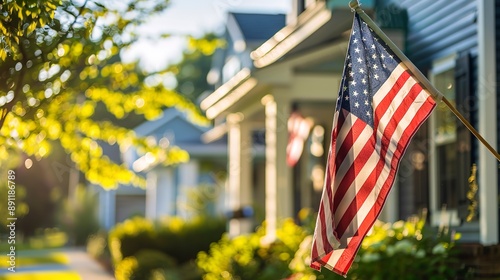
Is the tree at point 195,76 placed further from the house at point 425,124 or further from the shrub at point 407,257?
the shrub at point 407,257

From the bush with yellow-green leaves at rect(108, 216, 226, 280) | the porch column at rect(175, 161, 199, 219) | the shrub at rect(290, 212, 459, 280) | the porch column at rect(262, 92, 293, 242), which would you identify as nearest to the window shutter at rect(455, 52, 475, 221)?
the shrub at rect(290, 212, 459, 280)

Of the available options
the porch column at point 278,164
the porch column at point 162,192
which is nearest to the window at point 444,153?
the porch column at point 278,164

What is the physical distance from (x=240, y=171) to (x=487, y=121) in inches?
354

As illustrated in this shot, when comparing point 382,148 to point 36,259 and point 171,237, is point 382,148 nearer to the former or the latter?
point 171,237

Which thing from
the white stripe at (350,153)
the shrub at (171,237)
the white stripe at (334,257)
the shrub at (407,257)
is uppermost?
the shrub at (171,237)

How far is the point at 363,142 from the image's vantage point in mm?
6441

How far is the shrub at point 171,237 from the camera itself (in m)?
23.1

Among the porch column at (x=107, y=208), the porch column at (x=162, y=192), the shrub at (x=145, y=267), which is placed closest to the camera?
the shrub at (x=145, y=267)

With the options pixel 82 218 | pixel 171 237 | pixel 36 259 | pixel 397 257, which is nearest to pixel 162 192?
pixel 82 218

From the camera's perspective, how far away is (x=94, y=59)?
428 inches

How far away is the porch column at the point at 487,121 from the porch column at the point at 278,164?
210 inches

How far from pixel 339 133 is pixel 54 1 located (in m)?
2.64

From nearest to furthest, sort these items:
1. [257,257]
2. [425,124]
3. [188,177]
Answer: [425,124], [257,257], [188,177]

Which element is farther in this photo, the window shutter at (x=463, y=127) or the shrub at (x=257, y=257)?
the shrub at (x=257, y=257)
